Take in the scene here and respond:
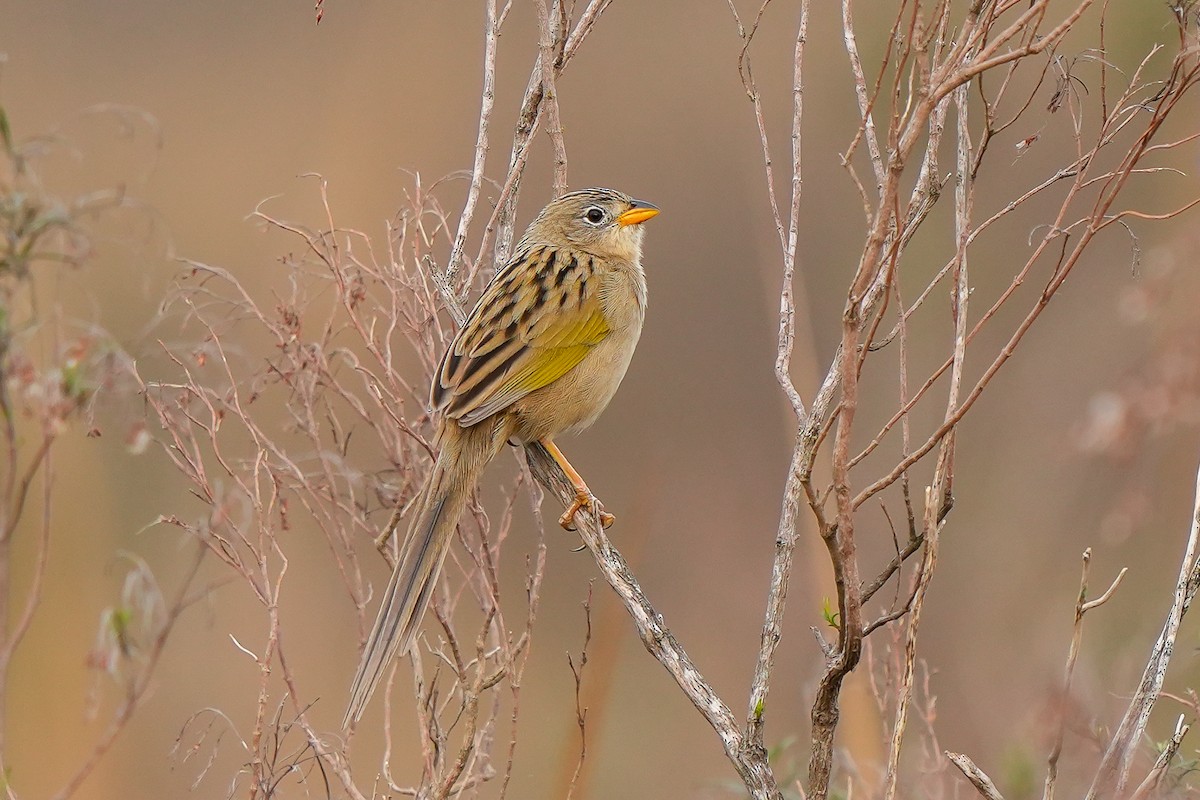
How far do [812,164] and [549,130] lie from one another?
5.91 meters

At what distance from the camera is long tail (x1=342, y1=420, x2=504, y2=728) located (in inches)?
129

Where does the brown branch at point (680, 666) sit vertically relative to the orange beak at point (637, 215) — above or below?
below

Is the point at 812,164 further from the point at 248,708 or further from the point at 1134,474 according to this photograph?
the point at 248,708

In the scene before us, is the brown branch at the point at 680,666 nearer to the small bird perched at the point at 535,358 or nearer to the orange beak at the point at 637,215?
the small bird perched at the point at 535,358

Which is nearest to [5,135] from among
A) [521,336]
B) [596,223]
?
[521,336]

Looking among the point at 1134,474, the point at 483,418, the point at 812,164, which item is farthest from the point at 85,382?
the point at 812,164

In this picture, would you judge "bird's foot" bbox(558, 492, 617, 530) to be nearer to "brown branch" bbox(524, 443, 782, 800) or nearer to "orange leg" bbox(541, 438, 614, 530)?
"orange leg" bbox(541, 438, 614, 530)

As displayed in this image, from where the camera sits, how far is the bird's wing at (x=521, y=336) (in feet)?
13.7

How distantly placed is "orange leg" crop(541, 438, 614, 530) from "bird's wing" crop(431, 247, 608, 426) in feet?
0.84

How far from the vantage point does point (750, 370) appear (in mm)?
9609

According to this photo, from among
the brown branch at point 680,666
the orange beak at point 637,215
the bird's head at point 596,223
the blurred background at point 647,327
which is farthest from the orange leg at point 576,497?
the blurred background at point 647,327

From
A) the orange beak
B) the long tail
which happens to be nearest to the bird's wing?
the long tail

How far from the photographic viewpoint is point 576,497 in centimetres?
407

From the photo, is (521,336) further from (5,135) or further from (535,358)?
(5,135)
